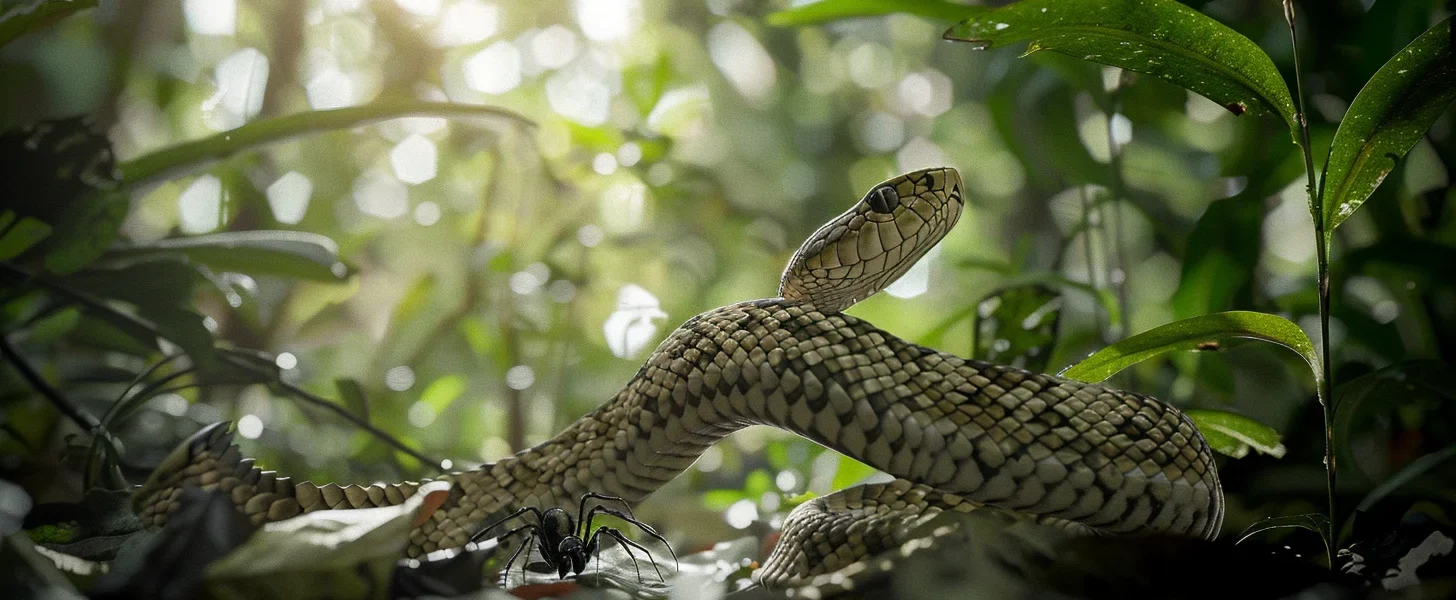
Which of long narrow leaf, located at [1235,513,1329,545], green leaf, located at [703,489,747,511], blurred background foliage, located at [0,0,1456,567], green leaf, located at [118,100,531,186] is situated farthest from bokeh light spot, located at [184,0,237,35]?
long narrow leaf, located at [1235,513,1329,545]

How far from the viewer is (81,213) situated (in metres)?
1.30

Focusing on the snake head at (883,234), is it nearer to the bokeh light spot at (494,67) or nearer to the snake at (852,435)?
the snake at (852,435)

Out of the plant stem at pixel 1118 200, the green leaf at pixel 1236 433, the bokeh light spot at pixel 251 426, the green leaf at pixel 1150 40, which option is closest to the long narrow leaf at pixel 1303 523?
the green leaf at pixel 1236 433

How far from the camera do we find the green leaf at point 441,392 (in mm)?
2330

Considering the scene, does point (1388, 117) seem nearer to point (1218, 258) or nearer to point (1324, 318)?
point (1324, 318)

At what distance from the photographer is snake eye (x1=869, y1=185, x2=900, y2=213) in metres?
0.88

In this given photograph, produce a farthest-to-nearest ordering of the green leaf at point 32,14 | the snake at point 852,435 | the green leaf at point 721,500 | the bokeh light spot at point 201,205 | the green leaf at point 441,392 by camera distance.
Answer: the green leaf at point 441,392, the bokeh light spot at point 201,205, the green leaf at point 721,500, the green leaf at point 32,14, the snake at point 852,435

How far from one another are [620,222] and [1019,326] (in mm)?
1349

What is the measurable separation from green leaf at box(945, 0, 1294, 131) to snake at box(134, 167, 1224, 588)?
0.67 ft

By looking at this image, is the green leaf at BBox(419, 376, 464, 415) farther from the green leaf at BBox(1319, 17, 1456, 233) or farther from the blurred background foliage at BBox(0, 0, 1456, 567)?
the green leaf at BBox(1319, 17, 1456, 233)

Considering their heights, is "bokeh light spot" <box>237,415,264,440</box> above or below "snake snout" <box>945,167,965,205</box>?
below

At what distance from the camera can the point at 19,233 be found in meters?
1.28

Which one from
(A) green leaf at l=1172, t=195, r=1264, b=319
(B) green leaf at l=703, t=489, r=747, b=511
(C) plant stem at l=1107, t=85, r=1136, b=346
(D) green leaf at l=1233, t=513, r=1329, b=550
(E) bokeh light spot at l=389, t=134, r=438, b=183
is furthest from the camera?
(E) bokeh light spot at l=389, t=134, r=438, b=183

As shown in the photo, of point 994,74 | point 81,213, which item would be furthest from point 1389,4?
point 81,213
